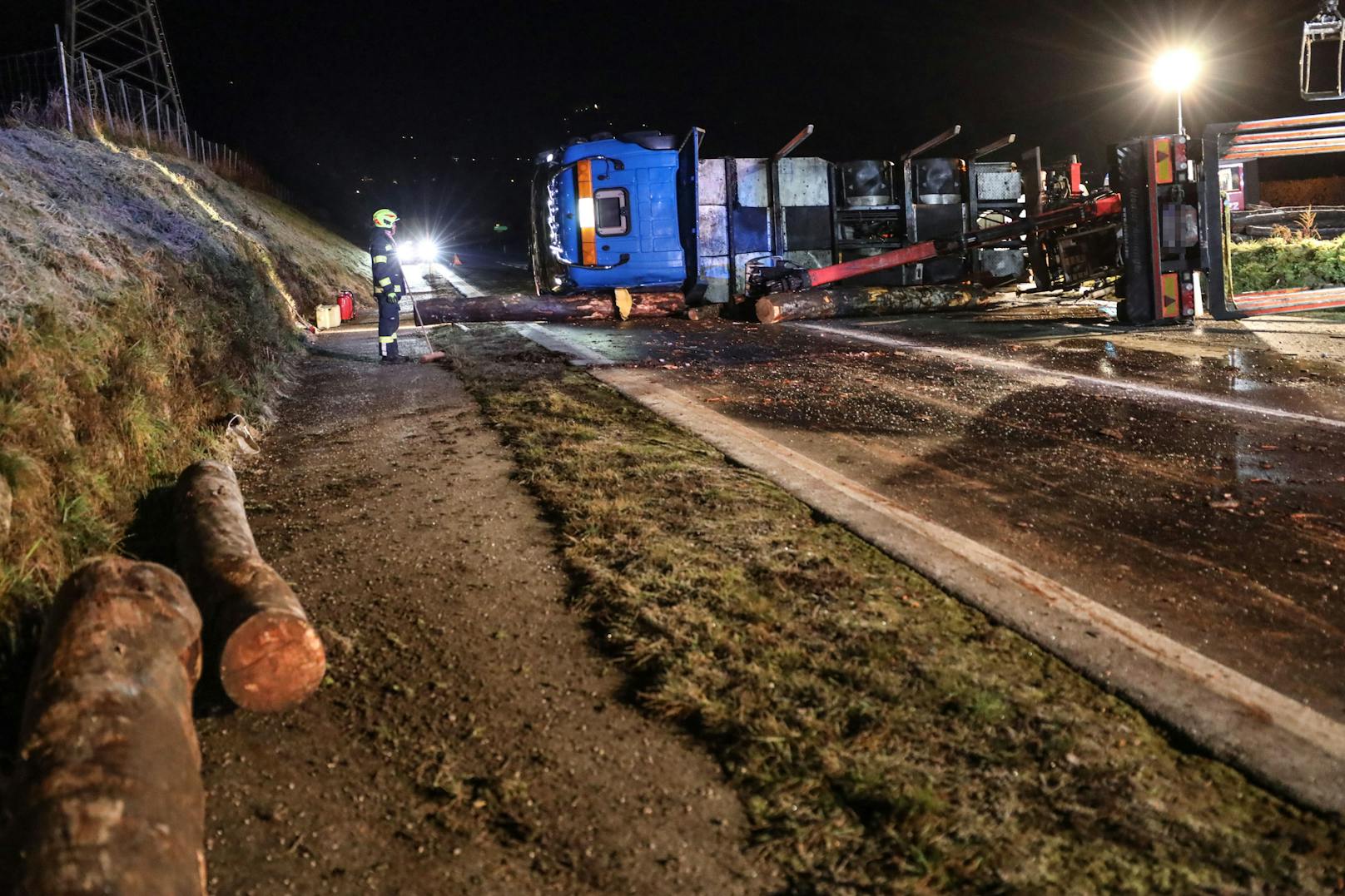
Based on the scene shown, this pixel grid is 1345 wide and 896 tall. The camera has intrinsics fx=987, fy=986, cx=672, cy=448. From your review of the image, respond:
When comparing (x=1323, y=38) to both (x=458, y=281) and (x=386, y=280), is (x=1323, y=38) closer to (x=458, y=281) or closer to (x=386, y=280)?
(x=386, y=280)

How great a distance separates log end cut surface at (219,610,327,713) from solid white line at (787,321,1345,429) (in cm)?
696

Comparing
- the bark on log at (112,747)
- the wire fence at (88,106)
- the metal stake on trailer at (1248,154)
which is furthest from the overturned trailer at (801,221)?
the bark on log at (112,747)

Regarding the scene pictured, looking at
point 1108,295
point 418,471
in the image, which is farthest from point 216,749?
point 1108,295

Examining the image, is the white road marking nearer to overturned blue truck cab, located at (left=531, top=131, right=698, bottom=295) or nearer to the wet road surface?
the wet road surface

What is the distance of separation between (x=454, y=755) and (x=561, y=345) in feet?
35.0

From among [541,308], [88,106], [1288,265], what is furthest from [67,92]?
[1288,265]

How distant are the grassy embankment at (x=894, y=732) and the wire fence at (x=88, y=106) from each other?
51.2 feet

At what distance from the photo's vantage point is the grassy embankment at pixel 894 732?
8.34ft

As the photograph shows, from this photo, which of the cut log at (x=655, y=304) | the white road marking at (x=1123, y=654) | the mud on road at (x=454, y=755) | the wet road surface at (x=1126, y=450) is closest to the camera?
the mud on road at (x=454, y=755)

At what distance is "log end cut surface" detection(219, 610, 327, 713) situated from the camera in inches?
133

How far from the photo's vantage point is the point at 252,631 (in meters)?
3.39

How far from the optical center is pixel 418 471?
6.53 m

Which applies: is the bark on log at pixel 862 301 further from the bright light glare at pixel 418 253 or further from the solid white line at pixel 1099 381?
the bright light glare at pixel 418 253

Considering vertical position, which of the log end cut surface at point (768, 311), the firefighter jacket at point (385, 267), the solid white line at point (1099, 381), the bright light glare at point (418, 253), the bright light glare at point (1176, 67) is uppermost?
the bright light glare at point (418, 253)
